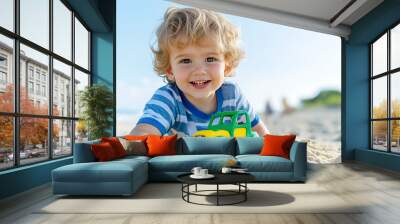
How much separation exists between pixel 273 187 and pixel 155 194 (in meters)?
1.65

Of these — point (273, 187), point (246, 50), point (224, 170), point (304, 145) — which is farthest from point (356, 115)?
point (224, 170)

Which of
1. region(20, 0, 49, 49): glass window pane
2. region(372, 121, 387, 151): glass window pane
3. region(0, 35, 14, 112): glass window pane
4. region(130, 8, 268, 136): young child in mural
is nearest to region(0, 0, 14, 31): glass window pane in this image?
region(0, 35, 14, 112): glass window pane

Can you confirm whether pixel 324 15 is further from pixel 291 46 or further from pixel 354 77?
pixel 354 77

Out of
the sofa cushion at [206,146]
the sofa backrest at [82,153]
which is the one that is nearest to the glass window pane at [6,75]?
the sofa backrest at [82,153]

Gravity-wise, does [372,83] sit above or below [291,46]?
below

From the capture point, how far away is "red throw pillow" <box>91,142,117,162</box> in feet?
17.9

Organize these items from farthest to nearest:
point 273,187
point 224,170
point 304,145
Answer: point 304,145, point 273,187, point 224,170

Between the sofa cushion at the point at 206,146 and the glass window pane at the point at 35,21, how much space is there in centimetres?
277

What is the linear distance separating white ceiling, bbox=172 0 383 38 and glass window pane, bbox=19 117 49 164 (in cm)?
398

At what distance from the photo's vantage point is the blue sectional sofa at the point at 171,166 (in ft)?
15.4

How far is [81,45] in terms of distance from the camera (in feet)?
26.8

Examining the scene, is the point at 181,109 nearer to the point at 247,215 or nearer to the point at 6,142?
the point at 6,142

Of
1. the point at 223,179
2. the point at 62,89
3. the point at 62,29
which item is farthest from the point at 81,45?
the point at 223,179

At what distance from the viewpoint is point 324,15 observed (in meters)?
8.53
